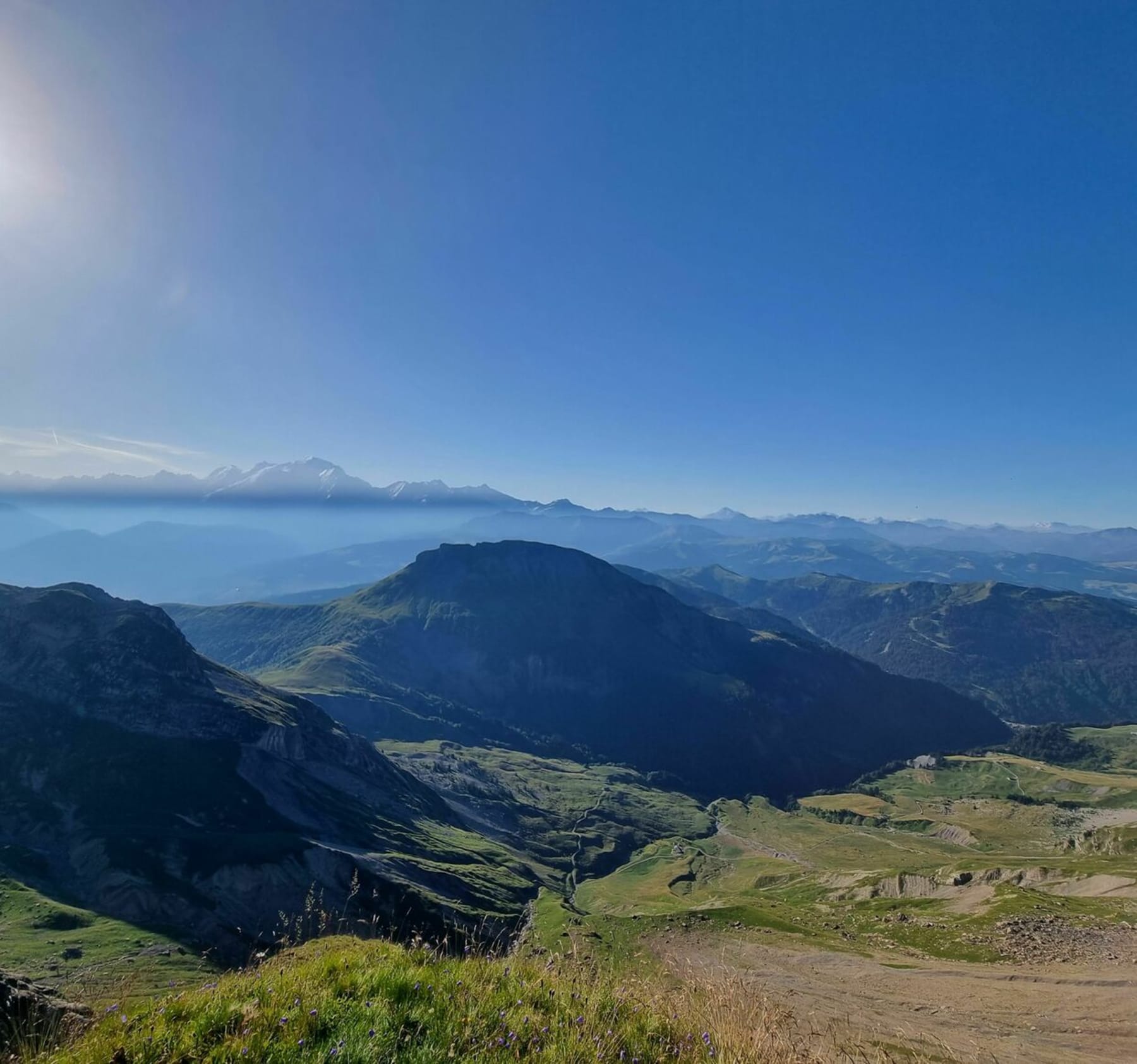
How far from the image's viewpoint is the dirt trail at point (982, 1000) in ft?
74.3

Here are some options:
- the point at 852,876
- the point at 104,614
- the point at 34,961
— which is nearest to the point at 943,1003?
the point at 34,961

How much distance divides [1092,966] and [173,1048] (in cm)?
5079

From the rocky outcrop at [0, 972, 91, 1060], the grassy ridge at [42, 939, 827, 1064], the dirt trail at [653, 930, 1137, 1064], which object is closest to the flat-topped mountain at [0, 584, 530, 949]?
the dirt trail at [653, 930, 1137, 1064]

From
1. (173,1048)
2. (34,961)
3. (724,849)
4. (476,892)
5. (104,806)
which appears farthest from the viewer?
(724,849)

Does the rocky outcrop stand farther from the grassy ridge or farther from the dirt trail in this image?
the dirt trail

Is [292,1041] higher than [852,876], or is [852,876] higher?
[292,1041]

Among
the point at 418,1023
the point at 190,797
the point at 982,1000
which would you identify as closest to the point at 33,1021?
the point at 418,1023

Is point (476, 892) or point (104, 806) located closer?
point (104, 806)

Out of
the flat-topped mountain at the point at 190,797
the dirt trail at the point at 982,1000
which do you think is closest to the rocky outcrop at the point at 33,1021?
the dirt trail at the point at 982,1000

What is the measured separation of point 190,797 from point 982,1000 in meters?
109

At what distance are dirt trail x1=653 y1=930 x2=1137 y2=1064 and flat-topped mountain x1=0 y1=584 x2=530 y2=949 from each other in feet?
117

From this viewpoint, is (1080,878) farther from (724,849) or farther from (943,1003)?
(724,849)

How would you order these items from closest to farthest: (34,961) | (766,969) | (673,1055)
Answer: (673,1055)
(766,969)
(34,961)

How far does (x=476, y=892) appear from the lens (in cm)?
10406
